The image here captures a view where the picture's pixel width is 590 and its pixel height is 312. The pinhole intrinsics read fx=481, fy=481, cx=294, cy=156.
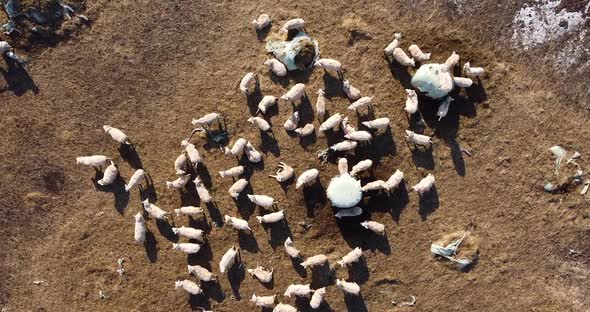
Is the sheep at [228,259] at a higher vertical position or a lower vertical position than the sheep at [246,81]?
lower

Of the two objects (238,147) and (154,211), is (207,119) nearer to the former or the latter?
(238,147)

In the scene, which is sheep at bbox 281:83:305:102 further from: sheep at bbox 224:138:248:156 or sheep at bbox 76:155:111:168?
sheep at bbox 76:155:111:168

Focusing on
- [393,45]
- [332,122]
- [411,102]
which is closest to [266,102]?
[332,122]

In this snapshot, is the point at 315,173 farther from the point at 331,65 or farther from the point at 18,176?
the point at 18,176

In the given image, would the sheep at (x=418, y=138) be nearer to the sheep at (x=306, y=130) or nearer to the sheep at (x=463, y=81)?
the sheep at (x=463, y=81)

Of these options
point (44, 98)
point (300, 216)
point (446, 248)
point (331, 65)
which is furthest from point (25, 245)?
point (446, 248)

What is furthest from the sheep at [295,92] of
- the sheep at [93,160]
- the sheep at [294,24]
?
the sheep at [93,160]

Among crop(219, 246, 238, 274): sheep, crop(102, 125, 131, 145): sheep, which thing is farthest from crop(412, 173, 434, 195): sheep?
crop(102, 125, 131, 145): sheep
